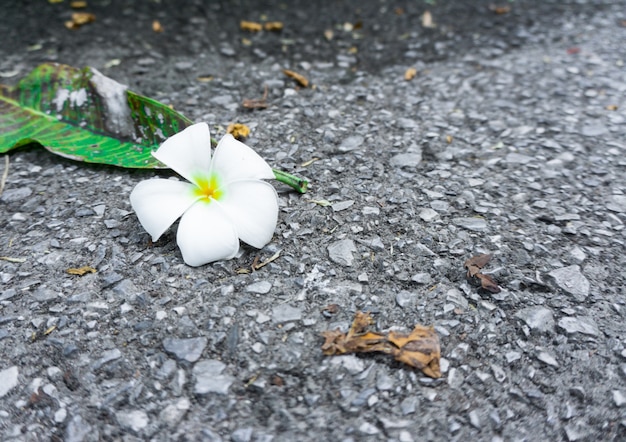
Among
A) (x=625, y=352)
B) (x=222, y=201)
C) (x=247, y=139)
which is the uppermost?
(x=222, y=201)

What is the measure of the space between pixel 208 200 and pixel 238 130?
0.54 metres

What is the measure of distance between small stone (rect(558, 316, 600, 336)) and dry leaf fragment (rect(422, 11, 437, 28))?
176cm

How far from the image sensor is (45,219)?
1556mm

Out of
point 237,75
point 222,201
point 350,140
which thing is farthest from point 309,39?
point 222,201

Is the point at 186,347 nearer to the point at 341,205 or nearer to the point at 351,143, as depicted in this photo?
the point at 341,205

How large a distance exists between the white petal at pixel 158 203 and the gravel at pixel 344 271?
0.30ft

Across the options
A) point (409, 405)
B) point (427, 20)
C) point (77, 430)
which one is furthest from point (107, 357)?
point (427, 20)

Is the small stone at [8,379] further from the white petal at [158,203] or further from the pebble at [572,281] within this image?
the pebble at [572,281]

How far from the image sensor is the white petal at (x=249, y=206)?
1335mm

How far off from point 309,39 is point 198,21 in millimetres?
500

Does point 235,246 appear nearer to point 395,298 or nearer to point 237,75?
point 395,298

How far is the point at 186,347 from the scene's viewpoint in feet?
3.96

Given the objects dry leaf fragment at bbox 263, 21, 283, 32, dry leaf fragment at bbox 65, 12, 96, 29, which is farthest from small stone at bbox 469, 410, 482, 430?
dry leaf fragment at bbox 65, 12, 96, 29

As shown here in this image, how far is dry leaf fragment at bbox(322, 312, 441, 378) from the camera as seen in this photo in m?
1.18
